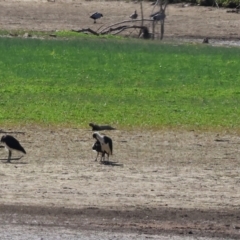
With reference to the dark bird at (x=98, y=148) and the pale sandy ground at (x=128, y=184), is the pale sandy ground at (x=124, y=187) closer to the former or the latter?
the pale sandy ground at (x=128, y=184)

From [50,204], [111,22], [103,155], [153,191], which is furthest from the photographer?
[111,22]

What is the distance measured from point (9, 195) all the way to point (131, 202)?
3.91ft

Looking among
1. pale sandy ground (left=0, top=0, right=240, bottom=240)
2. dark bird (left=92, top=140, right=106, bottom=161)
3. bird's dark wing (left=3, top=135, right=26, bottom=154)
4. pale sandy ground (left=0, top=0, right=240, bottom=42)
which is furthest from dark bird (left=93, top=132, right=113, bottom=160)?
pale sandy ground (left=0, top=0, right=240, bottom=42)

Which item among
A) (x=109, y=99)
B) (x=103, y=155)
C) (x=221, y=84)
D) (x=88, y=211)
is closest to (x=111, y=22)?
(x=221, y=84)

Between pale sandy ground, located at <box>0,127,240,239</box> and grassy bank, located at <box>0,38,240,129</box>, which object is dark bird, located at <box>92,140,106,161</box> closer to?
pale sandy ground, located at <box>0,127,240,239</box>

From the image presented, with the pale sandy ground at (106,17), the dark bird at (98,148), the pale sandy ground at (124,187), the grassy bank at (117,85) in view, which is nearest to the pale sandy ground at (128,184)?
the pale sandy ground at (124,187)

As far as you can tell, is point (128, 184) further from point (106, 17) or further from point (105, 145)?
point (106, 17)

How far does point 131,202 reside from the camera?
9.88m

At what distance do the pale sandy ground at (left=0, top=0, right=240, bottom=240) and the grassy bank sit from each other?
100 cm

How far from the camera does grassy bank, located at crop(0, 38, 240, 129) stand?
49.4 ft

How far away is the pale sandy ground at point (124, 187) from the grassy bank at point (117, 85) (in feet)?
3.28

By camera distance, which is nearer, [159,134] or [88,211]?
[88,211]

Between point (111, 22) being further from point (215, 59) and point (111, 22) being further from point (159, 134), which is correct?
point (159, 134)

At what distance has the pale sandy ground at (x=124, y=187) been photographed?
9.12 metres
